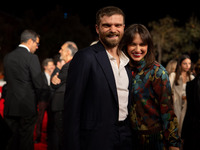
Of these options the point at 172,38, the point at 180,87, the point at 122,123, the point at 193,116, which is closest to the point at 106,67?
the point at 122,123

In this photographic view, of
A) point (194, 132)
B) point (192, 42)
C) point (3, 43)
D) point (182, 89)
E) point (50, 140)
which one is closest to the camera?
point (194, 132)

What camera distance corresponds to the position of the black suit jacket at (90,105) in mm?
1991

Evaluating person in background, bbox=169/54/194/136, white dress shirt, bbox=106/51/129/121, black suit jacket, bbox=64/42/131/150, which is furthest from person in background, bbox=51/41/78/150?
person in background, bbox=169/54/194/136

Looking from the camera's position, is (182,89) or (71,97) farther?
(182,89)

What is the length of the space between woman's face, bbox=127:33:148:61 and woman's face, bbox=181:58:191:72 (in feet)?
11.1

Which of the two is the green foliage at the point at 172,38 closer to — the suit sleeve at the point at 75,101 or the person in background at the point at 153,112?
the person in background at the point at 153,112

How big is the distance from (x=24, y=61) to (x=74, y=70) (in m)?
2.33

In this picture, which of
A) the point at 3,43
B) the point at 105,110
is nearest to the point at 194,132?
the point at 105,110

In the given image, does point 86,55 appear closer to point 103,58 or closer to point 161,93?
point 103,58

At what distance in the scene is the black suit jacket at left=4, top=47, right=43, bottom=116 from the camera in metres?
4.07

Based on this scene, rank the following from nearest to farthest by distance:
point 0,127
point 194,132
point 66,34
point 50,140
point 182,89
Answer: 1. point 0,127
2. point 194,132
3. point 50,140
4. point 182,89
5. point 66,34

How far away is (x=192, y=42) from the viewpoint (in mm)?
24359

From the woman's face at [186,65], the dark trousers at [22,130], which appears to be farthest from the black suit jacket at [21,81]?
the woman's face at [186,65]

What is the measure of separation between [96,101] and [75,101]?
0.63ft
